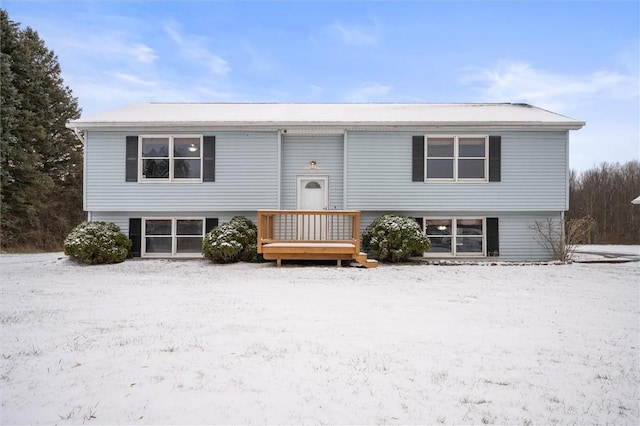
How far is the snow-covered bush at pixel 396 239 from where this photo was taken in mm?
10531

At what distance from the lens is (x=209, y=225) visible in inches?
477

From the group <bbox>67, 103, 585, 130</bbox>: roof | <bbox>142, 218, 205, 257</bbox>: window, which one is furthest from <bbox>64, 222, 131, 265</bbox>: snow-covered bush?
<bbox>67, 103, 585, 130</bbox>: roof

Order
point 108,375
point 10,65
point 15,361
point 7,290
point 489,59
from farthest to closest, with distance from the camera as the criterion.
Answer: point 10,65, point 489,59, point 7,290, point 15,361, point 108,375

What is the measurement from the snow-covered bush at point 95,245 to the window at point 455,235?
8.84 meters

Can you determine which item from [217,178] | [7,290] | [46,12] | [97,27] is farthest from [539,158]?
[46,12]

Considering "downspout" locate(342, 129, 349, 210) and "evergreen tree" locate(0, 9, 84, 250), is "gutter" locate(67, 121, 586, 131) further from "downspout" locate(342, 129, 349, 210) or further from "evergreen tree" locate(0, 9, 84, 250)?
"evergreen tree" locate(0, 9, 84, 250)

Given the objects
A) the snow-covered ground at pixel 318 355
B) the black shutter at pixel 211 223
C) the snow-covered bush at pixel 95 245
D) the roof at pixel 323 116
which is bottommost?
the snow-covered ground at pixel 318 355

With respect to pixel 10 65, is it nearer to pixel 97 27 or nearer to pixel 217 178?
pixel 97 27

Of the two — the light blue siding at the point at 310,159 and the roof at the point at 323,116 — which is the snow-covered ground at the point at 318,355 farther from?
the roof at the point at 323,116

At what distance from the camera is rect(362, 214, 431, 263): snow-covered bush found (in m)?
10.5

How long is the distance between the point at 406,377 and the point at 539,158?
35.4 ft

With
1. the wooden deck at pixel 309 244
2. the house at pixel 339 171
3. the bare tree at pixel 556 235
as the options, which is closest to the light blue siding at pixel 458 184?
the house at pixel 339 171

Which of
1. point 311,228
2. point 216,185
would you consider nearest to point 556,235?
point 311,228

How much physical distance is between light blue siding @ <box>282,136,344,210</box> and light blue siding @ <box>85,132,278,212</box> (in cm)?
44
